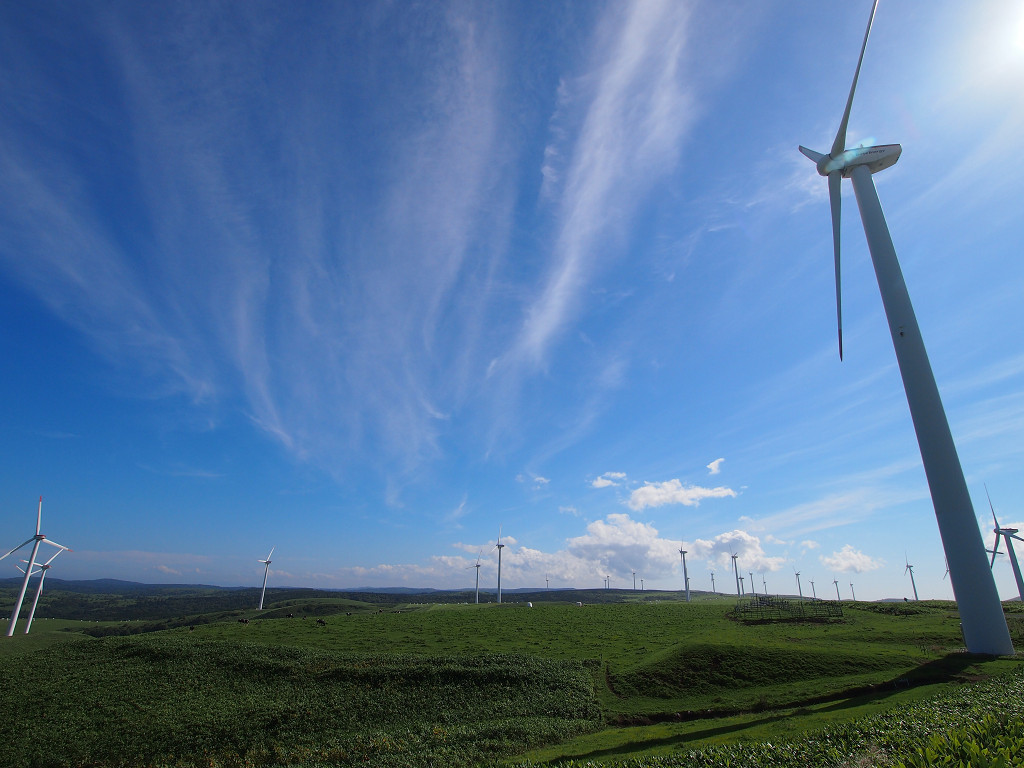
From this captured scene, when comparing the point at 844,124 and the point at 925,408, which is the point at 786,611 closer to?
the point at 925,408

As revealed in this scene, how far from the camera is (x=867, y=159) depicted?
51250mm

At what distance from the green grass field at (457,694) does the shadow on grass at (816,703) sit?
18 centimetres

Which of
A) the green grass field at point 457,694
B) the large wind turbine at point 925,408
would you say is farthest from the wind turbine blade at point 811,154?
the green grass field at point 457,694

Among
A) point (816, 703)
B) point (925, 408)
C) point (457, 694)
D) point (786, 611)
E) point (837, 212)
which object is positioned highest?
point (837, 212)

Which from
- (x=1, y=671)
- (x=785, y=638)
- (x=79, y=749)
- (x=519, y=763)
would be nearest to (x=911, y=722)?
(x=519, y=763)

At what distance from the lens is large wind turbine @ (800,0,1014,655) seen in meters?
39.8

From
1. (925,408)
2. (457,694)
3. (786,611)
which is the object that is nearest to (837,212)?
(925,408)

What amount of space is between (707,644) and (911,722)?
3623 cm

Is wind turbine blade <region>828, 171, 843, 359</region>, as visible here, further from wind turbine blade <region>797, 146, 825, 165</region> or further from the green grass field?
the green grass field

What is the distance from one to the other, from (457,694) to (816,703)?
33.9 m

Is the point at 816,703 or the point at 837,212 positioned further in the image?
the point at 837,212

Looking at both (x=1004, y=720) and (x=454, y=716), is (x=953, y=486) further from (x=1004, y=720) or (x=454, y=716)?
(x=454, y=716)

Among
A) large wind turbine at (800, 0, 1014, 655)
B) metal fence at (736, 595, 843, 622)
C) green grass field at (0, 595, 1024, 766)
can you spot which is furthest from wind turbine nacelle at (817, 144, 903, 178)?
metal fence at (736, 595, 843, 622)

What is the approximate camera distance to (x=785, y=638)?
62.8 meters
